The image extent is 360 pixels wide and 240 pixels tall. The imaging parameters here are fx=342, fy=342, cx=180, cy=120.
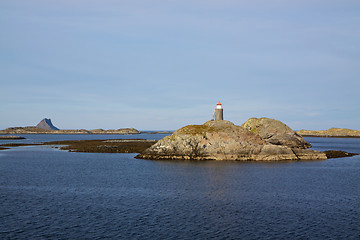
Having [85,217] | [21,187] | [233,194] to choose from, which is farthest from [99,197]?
[233,194]

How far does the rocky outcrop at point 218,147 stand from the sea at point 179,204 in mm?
13341

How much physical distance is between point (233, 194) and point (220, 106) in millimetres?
45505

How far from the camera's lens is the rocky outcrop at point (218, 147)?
6644 cm

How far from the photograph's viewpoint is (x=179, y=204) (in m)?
31.1

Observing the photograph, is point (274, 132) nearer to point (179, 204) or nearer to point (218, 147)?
point (218, 147)

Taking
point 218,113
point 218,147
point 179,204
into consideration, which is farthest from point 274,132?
point 179,204

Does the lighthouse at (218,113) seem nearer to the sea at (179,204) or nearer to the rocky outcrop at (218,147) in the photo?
the rocky outcrop at (218,147)

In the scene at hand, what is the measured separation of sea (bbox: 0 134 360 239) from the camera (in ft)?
76.3

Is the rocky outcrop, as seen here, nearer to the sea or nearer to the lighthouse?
the lighthouse

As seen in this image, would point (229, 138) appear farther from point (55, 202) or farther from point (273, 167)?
point (55, 202)

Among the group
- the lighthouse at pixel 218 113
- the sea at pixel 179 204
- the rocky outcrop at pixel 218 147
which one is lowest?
the sea at pixel 179 204

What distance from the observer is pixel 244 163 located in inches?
2437

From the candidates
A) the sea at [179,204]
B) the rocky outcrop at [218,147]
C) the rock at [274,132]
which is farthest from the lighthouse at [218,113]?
the sea at [179,204]

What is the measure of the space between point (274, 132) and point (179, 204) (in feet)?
215
